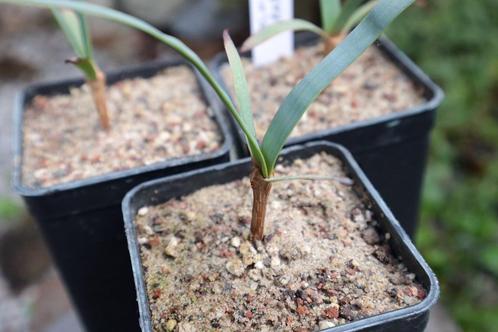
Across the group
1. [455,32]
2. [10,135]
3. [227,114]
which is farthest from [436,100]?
[10,135]

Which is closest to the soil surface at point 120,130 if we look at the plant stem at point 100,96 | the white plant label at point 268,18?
the plant stem at point 100,96

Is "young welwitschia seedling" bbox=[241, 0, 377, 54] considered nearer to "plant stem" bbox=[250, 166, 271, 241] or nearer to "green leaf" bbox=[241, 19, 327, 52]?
"green leaf" bbox=[241, 19, 327, 52]

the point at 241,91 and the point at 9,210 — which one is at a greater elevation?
the point at 241,91

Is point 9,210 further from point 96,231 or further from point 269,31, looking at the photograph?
point 269,31

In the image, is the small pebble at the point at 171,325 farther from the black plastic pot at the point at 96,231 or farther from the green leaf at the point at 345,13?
the green leaf at the point at 345,13

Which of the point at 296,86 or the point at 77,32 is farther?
the point at 77,32

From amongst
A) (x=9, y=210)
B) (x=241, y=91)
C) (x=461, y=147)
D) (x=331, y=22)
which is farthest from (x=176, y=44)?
(x=461, y=147)
